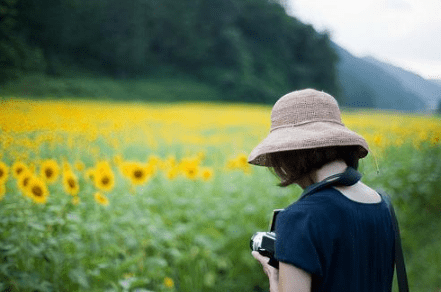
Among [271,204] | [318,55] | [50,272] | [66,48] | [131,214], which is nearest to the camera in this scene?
[50,272]

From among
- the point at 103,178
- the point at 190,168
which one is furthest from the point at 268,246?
the point at 190,168

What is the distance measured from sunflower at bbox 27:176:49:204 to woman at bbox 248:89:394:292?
1.27 m

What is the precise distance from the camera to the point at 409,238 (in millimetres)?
3400

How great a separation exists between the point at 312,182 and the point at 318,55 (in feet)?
79.7

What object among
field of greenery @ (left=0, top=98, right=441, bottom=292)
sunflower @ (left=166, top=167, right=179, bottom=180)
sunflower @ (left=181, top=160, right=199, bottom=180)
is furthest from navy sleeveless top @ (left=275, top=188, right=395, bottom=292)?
sunflower @ (left=166, top=167, right=179, bottom=180)

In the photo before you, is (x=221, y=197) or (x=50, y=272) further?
(x=221, y=197)

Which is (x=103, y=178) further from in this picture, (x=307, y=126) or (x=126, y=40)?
(x=126, y=40)

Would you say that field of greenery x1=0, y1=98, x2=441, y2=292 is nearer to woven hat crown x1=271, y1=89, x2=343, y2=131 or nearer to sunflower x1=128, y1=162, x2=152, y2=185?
sunflower x1=128, y1=162, x2=152, y2=185

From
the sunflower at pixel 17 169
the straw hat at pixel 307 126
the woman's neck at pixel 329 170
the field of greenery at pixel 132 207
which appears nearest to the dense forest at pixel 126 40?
the field of greenery at pixel 132 207

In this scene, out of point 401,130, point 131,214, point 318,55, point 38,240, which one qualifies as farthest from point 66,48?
point 318,55

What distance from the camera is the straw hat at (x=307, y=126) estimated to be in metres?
0.92

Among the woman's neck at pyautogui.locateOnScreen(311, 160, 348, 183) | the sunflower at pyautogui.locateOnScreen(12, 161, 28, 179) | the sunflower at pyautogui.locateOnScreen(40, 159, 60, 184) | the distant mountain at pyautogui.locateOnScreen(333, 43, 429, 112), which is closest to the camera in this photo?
the woman's neck at pyautogui.locateOnScreen(311, 160, 348, 183)

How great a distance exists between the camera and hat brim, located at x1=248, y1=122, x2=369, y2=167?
912mm

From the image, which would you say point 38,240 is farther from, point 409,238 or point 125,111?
point 125,111
